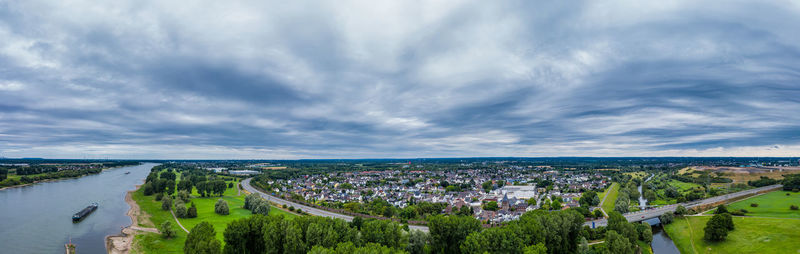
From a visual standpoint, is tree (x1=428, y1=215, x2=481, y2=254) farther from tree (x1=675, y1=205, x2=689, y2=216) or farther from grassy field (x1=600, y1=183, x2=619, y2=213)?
grassy field (x1=600, y1=183, x2=619, y2=213)

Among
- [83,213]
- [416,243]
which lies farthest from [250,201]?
[416,243]

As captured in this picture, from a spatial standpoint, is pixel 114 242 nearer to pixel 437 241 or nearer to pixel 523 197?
pixel 437 241

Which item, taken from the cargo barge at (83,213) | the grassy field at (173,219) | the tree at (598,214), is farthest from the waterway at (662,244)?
the cargo barge at (83,213)

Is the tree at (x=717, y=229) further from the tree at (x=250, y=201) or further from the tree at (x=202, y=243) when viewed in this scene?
the tree at (x=250, y=201)

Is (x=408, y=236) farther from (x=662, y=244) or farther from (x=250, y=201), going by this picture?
(x=250, y=201)

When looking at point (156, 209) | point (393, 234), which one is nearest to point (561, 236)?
point (393, 234)

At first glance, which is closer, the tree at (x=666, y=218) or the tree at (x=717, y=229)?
Result: the tree at (x=717, y=229)
